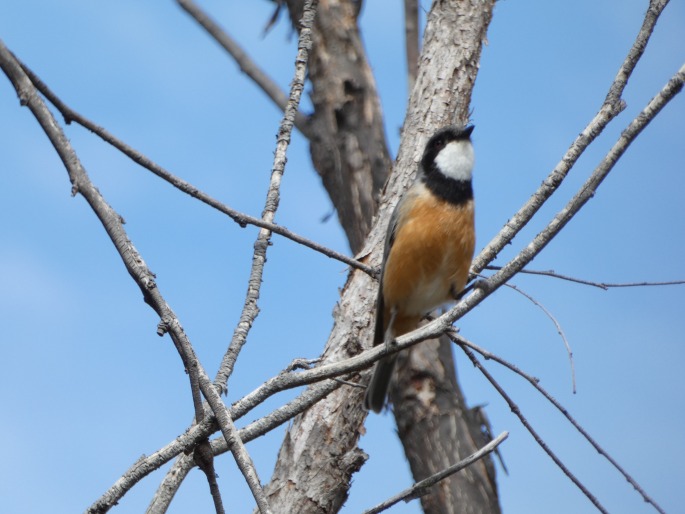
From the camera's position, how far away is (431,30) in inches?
224

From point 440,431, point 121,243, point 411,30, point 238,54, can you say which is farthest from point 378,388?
point 238,54

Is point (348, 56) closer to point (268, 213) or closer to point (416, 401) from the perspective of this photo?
point (416, 401)

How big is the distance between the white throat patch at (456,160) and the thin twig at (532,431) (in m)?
0.89

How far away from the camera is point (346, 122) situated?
26.8 ft

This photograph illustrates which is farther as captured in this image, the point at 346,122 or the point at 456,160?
the point at 346,122

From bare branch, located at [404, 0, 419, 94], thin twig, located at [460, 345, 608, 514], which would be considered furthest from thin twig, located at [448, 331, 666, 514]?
bare branch, located at [404, 0, 419, 94]

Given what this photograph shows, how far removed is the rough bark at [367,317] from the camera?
4332mm

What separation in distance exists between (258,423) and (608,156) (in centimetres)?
144

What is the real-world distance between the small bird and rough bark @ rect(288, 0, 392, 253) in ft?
9.99

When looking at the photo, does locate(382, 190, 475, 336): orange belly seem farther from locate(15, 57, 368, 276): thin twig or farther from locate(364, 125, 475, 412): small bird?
locate(15, 57, 368, 276): thin twig

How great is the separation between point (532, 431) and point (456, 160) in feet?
4.65

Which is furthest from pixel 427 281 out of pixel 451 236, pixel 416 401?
pixel 416 401

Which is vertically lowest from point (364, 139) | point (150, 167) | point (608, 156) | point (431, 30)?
point (608, 156)

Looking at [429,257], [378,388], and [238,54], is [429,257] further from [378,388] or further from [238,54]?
[238,54]
